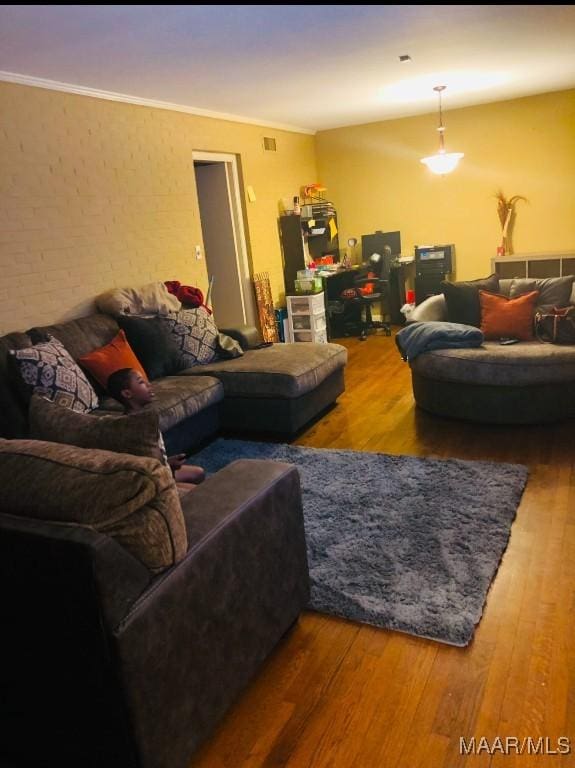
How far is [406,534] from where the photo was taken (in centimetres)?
266

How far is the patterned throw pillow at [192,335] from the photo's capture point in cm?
428

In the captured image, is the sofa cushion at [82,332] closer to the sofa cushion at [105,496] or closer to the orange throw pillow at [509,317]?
the sofa cushion at [105,496]

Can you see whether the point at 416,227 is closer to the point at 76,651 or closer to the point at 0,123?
the point at 0,123

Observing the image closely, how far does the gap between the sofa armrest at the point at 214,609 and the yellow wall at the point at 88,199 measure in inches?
98.4

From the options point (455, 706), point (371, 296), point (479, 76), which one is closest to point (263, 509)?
point (455, 706)

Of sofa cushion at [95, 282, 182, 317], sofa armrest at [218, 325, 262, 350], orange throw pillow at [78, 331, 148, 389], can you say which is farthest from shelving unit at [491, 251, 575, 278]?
orange throw pillow at [78, 331, 148, 389]

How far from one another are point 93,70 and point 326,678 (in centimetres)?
357

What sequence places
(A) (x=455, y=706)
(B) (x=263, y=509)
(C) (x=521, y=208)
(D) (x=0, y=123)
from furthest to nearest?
(C) (x=521, y=208)
(D) (x=0, y=123)
(B) (x=263, y=509)
(A) (x=455, y=706)

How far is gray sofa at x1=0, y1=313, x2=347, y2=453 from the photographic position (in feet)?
12.0

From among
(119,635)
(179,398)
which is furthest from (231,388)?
(119,635)

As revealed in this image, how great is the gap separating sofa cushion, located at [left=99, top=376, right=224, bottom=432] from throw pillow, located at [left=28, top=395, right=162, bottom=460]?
63.4 inches

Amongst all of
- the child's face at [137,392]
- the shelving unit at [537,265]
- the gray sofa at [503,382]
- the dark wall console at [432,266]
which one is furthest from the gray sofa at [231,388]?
the dark wall console at [432,266]

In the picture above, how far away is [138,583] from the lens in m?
1.42

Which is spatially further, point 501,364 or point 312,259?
point 312,259
